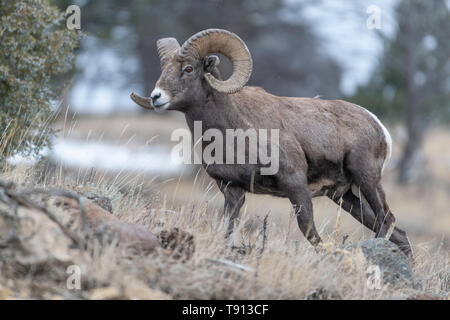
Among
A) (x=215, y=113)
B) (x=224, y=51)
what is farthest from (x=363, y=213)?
(x=224, y=51)

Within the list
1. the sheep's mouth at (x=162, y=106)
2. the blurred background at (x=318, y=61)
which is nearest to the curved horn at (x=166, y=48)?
the sheep's mouth at (x=162, y=106)

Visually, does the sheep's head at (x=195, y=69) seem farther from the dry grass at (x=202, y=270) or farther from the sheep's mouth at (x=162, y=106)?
the dry grass at (x=202, y=270)

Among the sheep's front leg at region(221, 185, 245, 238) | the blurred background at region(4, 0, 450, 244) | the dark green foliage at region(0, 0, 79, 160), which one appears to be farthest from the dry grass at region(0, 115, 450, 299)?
the blurred background at region(4, 0, 450, 244)

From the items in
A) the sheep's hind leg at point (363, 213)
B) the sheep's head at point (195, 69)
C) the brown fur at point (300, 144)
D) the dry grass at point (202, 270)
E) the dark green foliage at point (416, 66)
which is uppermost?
the dark green foliage at point (416, 66)

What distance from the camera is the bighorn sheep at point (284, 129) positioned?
7254 mm

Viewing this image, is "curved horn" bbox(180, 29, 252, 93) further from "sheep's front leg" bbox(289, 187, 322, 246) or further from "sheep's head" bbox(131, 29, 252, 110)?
"sheep's front leg" bbox(289, 187, 322, 246)

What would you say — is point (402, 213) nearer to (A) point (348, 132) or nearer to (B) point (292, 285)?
(A) point (348, 132)

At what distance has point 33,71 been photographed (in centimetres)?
870

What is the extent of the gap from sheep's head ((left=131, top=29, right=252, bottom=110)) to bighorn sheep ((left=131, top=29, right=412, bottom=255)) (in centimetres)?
1

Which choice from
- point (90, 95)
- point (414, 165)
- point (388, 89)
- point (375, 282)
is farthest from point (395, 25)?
point (375, 282)

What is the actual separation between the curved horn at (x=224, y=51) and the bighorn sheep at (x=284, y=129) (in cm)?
1

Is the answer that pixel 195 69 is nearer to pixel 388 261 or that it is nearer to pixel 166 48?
pixel 166 48

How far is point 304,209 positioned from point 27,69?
4211mm

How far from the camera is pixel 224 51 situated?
7.65m
